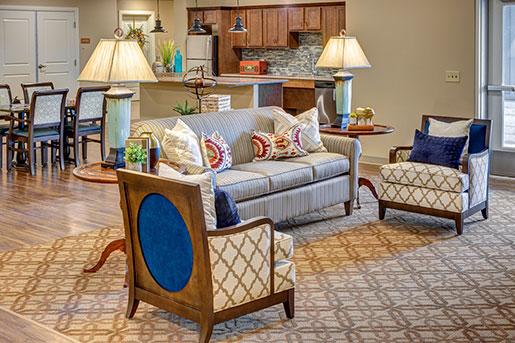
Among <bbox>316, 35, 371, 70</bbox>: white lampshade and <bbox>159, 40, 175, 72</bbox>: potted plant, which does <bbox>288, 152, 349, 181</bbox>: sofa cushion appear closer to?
<bbox>316, 35, 371, 70</bbox>: white lampshade

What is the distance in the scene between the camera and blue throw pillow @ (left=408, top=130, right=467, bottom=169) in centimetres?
635

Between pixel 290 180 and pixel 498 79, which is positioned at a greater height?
pixel 498 79

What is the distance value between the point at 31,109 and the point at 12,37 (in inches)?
196

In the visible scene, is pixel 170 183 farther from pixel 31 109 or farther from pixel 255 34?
pixel 255 34

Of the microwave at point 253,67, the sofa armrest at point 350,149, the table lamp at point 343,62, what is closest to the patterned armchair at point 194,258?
the sofa armrest at point 350,149

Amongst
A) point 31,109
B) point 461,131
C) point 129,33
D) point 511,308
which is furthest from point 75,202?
point 129,33

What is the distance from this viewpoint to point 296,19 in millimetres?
11898

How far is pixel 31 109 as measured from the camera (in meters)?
8.48

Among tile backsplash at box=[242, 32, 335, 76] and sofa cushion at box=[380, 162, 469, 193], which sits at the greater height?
tile backsplash at box=[242, 32, 335, 76]

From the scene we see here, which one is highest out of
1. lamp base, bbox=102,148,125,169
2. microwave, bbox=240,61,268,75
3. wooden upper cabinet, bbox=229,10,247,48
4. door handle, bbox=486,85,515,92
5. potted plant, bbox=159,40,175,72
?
wooden upper cabinet, bbox=229,10,247,48

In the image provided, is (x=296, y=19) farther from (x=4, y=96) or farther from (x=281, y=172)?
(x=281, y=172)

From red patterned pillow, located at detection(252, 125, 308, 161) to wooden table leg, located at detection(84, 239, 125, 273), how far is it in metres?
1.73

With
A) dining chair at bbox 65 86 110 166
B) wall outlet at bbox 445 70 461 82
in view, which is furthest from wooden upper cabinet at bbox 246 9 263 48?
wall outlet at bbox 445 70 461 82

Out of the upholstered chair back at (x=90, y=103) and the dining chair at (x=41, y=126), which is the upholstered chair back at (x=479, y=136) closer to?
the upholstered chair back at (x=90, y=103)
